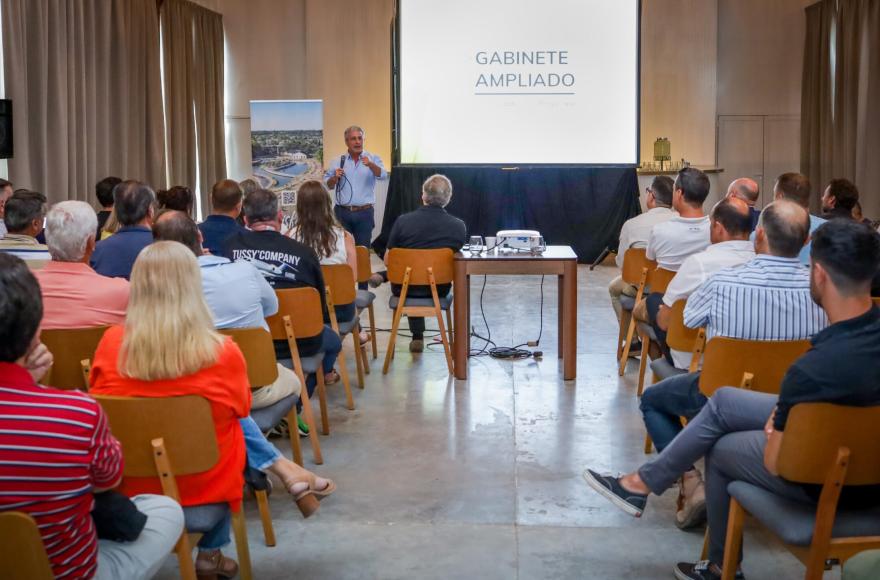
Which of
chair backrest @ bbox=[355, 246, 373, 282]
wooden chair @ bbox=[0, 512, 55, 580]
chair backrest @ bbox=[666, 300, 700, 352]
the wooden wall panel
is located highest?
the wooden wall panel

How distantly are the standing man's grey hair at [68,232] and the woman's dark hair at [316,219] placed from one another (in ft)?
6.23

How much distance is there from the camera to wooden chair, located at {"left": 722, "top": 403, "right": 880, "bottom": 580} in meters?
2.15

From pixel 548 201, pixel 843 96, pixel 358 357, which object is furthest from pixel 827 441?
pixel 843 96

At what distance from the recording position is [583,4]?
976 centimetres

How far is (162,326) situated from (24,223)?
246 centimetres

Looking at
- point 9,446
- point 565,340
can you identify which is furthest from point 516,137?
point 9,446

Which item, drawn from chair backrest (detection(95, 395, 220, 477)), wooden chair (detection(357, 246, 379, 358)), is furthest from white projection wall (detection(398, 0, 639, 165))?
chair backrest (detection(95, 395, 220, 477))

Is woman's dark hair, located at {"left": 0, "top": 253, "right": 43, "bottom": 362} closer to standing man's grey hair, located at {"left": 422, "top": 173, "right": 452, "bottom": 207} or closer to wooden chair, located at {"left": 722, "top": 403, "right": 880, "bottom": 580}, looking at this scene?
wooden chair, located at {"left": 722, "top": 403, "right": 880, "bottom": 580}

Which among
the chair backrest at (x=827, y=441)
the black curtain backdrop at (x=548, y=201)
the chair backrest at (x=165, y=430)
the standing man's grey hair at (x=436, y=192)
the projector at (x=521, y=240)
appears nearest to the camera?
the chair backrest at (x=827, y=441)

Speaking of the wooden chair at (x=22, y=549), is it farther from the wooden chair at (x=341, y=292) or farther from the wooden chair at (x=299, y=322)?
the wooden chair at (x=341, y=292)

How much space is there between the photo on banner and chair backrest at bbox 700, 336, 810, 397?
320 inches

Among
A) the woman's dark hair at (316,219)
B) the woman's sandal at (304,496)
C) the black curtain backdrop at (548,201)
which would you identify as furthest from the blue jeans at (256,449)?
the black curtain backdrop at (548,201)

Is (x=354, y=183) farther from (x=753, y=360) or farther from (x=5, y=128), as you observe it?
(x=753, y=360)

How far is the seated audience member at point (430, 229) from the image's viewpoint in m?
5.76
